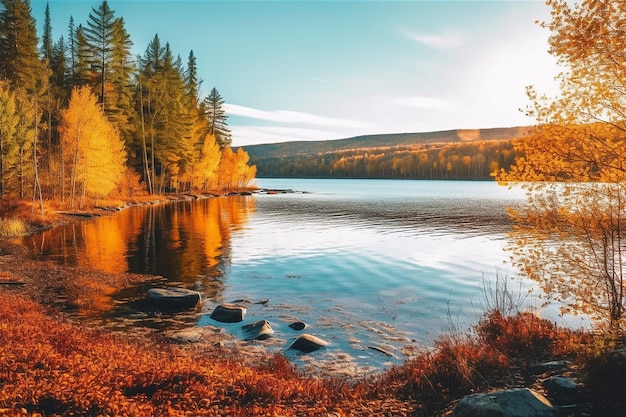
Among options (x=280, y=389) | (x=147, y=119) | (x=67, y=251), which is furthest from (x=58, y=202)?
(x=280, y=389)

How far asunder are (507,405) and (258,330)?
9734 millimetres

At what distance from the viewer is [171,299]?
59.2 feet

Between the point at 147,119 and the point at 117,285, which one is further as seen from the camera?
the point at 147,119

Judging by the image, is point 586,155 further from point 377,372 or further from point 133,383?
point 133,383

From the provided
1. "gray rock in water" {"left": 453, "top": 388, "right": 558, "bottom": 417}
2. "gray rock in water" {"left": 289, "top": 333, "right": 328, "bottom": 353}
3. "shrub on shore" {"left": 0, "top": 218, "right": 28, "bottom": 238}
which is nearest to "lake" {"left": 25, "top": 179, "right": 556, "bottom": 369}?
"gray rock in water" {"left": 289, "top": 333, "right": 328, "bottom": 353}

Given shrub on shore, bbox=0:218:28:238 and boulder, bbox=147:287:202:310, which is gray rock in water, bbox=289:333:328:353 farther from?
shrub on shore, bbox=0:218:28:238

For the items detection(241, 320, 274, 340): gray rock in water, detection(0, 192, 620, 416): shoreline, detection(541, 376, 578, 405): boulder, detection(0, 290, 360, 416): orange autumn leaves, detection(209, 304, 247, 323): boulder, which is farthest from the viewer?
detection(209, 304, 247, 323): boulder

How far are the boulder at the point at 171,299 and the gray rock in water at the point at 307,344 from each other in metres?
6.30

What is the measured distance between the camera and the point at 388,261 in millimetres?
29156

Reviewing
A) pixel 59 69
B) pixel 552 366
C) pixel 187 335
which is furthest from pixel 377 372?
pixel 59 69

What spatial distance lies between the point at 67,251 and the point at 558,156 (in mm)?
30178

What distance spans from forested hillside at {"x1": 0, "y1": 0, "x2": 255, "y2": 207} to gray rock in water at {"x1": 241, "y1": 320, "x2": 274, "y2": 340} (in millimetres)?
34856

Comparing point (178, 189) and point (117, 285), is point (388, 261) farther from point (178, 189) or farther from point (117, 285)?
point (178, 189)

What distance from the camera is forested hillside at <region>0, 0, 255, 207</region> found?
46.7m
